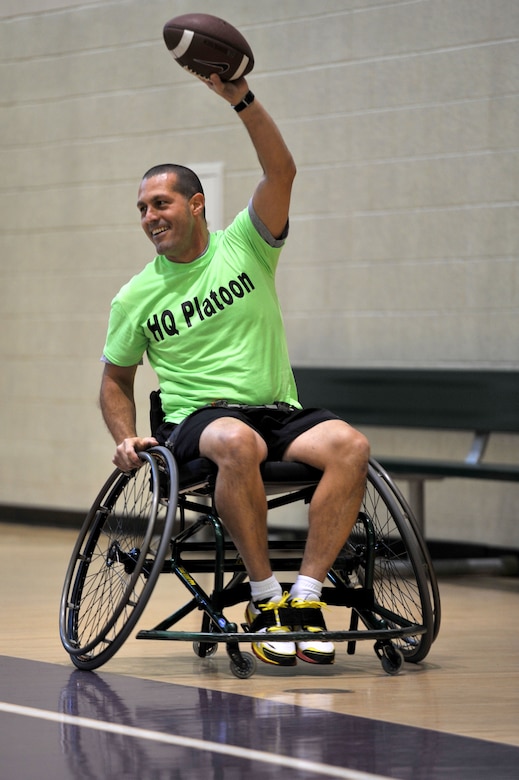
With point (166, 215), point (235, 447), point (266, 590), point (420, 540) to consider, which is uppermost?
point (166, 215)

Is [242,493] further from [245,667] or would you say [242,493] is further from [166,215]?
[166,215]

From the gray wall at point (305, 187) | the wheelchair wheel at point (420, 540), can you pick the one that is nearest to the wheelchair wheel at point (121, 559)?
the wheelchair wheel at point (420, 540)

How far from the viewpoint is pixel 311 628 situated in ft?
11.6

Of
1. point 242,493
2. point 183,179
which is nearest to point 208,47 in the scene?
point 183,179

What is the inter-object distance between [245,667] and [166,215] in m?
1.18

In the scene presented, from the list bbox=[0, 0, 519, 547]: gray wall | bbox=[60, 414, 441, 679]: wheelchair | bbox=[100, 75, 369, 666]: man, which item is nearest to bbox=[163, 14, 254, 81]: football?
bbox=[100, 75, 369, 666]: man

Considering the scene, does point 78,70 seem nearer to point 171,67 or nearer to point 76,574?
point 171,67

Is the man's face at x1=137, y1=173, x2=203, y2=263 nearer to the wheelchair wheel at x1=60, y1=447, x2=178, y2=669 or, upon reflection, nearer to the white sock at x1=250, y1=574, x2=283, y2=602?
the wheelchair wheel at x1=60, y1=447, x2=178, y2=669

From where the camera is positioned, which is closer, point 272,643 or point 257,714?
point 257,714

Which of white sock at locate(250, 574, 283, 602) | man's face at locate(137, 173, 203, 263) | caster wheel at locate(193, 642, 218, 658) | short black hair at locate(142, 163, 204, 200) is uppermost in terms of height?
short black hair at locate(142, 163, 204, 200)

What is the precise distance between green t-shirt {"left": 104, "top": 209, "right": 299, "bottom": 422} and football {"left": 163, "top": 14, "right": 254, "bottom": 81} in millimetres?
435

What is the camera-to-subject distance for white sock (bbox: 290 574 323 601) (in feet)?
11.8

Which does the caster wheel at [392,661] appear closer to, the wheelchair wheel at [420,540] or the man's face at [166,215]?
the wheelchair wheel at [420,540]

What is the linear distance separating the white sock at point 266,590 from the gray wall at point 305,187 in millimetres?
2501
